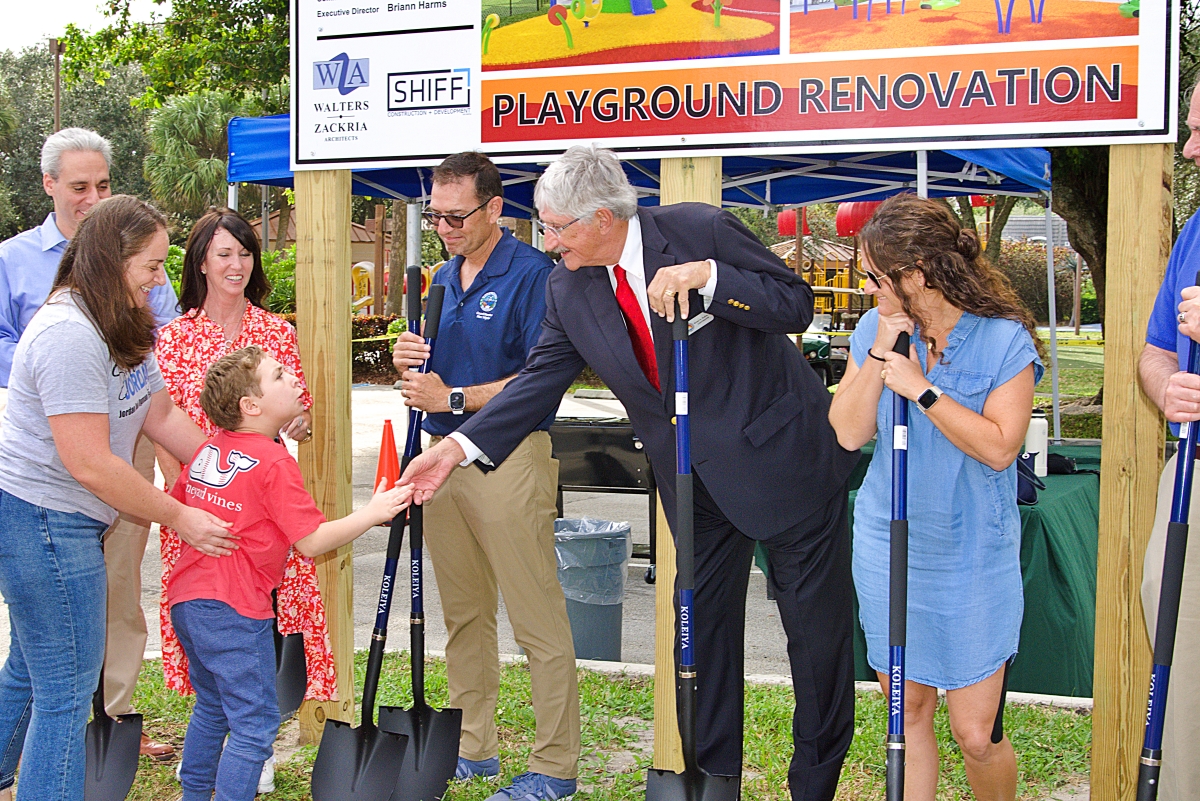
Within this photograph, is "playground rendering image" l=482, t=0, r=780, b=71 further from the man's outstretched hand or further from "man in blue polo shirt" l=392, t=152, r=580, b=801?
the man's outstretched hand

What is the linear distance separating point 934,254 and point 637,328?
0.94 meters

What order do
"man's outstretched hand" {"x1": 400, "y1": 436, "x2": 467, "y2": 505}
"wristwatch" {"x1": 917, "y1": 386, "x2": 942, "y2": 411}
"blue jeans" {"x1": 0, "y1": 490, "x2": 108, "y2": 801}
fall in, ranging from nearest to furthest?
"wristwatch" {"x1": 917, "y1": 386, "x2": 942, "y2": 411}
"blue jeans" {"x1": 0, "y1": 490, "x2": 108, "y2": 801}
"man's outstretched hand" {"x1": 400, "y1": 436, "x2": 467, "y2": 505}

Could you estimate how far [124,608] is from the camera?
4.11 metres

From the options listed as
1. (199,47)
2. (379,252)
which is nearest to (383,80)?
(199,47)

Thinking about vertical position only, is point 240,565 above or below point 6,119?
below

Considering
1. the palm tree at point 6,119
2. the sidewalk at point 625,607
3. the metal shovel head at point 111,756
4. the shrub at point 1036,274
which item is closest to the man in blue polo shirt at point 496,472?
the metal shovel head at point 111,756

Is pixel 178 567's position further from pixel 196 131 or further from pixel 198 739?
pixel 196 131

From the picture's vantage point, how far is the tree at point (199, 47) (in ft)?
46.4

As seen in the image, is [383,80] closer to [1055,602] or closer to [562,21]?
[562,21]

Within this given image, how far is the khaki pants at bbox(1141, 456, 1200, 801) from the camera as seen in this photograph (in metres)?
2.84

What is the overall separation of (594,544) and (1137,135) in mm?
2948

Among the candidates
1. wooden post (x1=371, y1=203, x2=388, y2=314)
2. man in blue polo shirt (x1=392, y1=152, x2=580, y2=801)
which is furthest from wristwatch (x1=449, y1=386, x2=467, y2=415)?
wooden post (x1=371, y1=203, x2=388, y2=314)

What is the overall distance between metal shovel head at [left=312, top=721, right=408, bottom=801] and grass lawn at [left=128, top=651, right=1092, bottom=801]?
40cm

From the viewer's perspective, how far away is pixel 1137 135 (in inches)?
127
